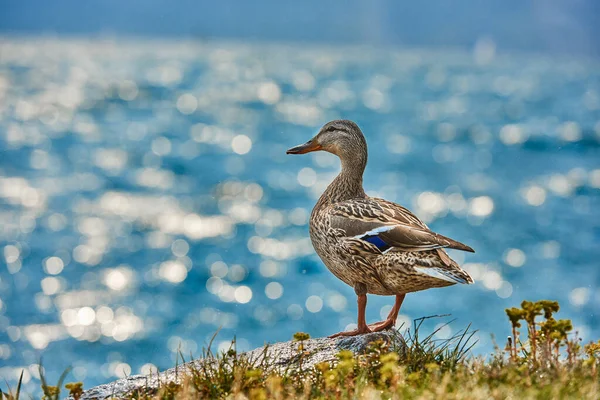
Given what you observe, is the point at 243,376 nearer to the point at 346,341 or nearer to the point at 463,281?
the point at 346,341

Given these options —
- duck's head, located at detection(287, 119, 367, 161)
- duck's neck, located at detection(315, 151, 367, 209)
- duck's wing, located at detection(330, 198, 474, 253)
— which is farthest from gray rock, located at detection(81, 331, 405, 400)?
duck's head, located at detection(287, 119, 367, 161)

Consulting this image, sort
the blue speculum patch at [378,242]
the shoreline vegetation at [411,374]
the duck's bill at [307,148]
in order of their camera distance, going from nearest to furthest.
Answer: the shoreline vegetation at [411,374] → the blue speculum patch at [378,242] → the duck's bill at [307,148]

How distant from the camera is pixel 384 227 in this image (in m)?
6.41

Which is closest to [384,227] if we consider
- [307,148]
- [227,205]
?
[307,148]

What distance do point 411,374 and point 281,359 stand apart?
148 cm

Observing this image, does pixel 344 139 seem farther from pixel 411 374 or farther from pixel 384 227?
pixel 411 374

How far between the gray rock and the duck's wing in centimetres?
71

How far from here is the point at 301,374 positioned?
569 cm

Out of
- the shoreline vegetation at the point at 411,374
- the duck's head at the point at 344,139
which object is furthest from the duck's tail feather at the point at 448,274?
the duck's head at the point at 344,139

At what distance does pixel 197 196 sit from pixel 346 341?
33741mm

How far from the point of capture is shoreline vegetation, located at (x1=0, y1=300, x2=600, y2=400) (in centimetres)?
479

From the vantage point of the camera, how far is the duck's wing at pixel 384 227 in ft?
20.0

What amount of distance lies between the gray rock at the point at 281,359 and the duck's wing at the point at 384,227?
2.32 ft

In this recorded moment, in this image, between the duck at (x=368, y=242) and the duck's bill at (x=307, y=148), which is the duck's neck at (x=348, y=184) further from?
the duck's bill at (x=307, y=148)
